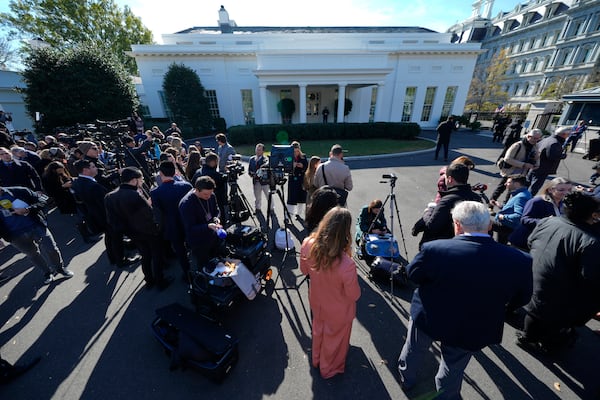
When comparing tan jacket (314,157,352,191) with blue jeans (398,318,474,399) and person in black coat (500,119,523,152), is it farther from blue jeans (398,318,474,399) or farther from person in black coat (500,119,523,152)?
person in black coat (500,119,523,152)

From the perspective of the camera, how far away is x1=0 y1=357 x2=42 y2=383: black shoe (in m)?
2.29

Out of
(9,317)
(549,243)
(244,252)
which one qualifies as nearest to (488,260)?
(549,243)

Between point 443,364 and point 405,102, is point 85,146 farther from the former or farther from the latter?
point 405,102

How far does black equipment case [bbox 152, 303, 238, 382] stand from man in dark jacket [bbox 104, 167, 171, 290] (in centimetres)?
118

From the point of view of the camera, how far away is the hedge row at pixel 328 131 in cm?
1531

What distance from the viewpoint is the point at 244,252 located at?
3.14 m

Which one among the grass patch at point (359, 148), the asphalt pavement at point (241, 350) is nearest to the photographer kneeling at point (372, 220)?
the asphalt pavement at point (241, 350)

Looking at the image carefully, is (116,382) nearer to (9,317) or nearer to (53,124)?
(9,317)

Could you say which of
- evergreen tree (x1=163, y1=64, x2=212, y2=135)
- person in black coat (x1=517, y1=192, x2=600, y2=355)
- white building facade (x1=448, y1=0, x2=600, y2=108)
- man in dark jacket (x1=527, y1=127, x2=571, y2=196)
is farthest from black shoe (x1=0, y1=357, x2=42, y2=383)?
white building facade (x1=448, y1=0, x2=600, y2=108)

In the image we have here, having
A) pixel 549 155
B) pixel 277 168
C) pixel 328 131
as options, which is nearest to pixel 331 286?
pixel 277 168

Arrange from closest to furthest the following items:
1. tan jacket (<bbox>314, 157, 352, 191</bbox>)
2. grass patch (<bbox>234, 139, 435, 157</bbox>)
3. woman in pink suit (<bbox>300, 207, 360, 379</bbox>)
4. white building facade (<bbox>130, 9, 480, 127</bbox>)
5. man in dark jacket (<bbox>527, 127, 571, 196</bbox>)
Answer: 1. woman in pink suit (<bbox>300, 207, 360, 379</bbox>)
2. tan jacket (<bbox>314, 157, 352, 191</bbox>)
3. man in dark jacket (<bbox>527, 127, 571, 196</bbox>)
4. grass patch (<bbox>234, 139, 435, 157</bbox>)
5. white building facade (<bbox>130, 9, 480, 127</bbox>)

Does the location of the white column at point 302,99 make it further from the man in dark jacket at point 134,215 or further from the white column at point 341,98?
the man in dark jacket at point 134,215

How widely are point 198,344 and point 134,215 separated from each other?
77.9 inches

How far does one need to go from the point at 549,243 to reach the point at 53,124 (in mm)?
21534
